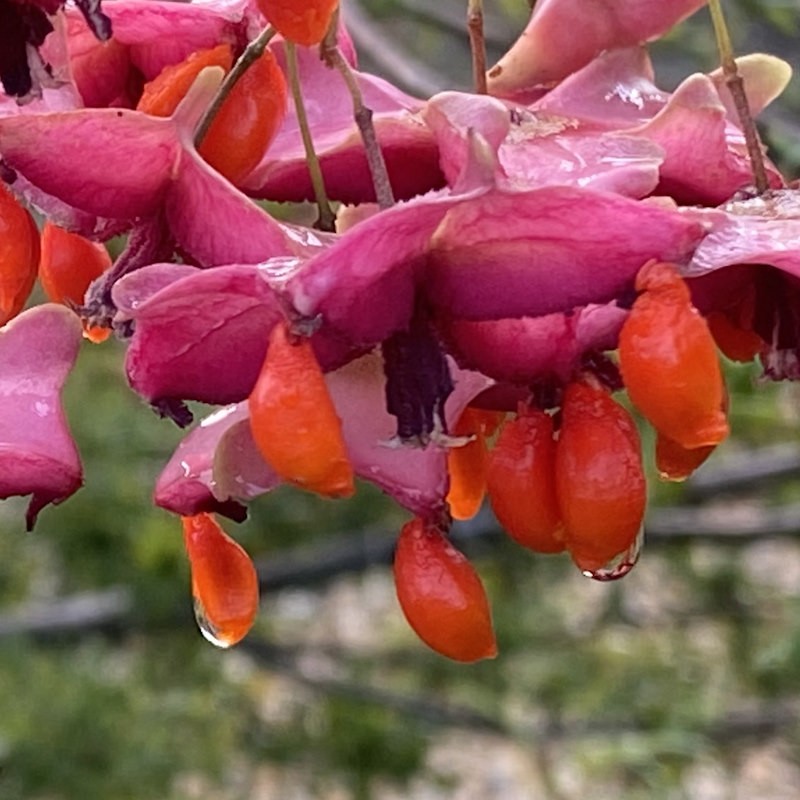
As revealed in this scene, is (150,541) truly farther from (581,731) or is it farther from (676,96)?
(676,96)

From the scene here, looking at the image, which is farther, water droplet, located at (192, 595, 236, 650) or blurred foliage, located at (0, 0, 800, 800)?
blurred foliage, located at (0, 0, 800, 800)

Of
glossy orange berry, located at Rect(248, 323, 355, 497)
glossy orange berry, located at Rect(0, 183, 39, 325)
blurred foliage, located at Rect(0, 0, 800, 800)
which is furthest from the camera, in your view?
blurred foliage, located at Rect(0, 0, 800, 800)

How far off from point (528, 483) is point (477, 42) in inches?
7.7

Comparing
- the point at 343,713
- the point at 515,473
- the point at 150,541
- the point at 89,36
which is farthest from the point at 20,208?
the point at 343,713

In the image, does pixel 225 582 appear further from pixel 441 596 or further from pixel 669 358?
pixel 669 358

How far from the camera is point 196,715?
6.56 ft

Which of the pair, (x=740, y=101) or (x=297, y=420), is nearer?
(x=297, y=420)

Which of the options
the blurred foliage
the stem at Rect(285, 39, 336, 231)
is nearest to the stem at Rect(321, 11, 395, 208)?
the stem at Rect(285, 39, 336, 231)

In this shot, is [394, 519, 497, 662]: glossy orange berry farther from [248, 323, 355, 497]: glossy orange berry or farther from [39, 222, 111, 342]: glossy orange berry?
[39, 222, 111, 342]: glossy orange berry

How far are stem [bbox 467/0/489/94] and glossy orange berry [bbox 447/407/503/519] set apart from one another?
0.46ft

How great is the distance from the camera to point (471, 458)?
0.65 m

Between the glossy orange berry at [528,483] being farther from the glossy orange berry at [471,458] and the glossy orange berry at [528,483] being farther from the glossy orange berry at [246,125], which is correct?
the glossy orange berry at [246,125]

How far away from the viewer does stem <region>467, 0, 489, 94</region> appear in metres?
0.64

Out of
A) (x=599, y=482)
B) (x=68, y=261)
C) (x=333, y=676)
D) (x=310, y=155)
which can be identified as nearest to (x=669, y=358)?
(x=599, y=482)
